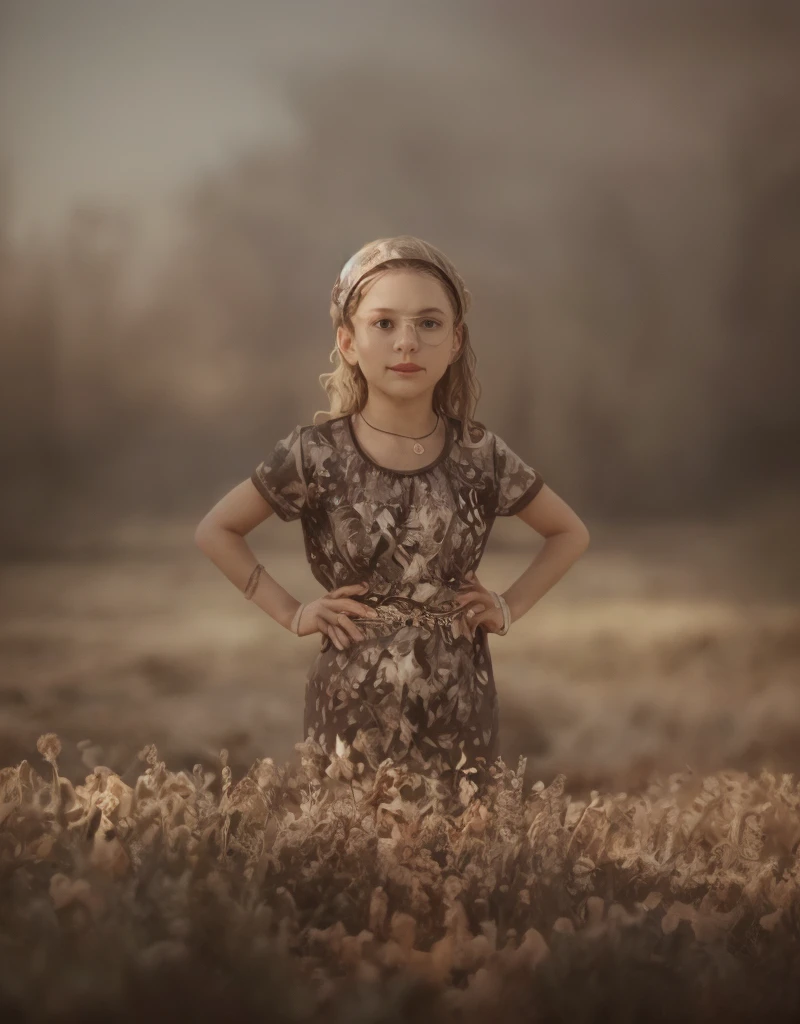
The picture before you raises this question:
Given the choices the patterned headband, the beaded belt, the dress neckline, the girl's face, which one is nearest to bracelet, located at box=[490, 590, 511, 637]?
the beaded belt

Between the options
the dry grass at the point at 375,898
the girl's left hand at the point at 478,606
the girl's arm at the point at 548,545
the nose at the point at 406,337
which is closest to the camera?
the dry grass at the point at 375,898

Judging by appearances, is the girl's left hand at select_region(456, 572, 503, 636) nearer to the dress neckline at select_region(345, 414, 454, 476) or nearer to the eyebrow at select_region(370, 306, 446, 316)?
the dress neckline at select_region(345, 414, 454, 476)

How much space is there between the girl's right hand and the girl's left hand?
0.56ft

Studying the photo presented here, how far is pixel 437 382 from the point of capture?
2508 millimetres

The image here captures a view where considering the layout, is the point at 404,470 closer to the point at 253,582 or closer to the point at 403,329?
the point at 403,329

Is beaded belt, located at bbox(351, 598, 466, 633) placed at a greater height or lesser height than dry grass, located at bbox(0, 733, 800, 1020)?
greater

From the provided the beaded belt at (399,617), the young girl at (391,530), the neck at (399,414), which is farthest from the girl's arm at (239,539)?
the neck at (399,414)

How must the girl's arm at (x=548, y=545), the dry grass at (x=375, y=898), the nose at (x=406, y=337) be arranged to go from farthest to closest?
the girl's arm at (x=548, y=545) → the nose at (x=406, y=337) → the dry grass at (x=375, y=898)

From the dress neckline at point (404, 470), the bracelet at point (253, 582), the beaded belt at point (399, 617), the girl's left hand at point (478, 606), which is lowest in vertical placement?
the beaded belt at point (399, 617)

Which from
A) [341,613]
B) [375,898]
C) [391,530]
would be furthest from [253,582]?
[375,898]

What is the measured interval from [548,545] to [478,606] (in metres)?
0.23

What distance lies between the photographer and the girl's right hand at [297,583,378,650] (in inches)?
93.2

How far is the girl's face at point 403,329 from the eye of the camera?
2334 mm

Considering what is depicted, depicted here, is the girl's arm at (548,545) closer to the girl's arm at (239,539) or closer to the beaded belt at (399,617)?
the beaded belt at (399,617)
